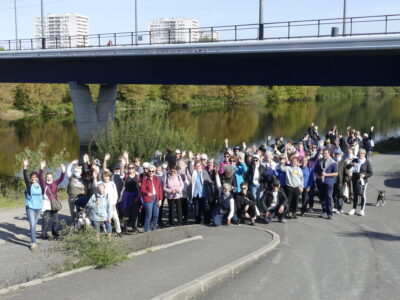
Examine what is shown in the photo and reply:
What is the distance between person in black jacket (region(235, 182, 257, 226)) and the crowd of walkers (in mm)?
23

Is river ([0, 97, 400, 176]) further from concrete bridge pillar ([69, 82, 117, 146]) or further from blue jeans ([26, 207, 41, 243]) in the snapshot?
blue jeans ([26, 207, 41, 243])

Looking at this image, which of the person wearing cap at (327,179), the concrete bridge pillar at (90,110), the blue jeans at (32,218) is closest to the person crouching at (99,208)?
the blue jeans at (32,218)

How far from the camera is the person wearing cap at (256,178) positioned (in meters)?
11.6

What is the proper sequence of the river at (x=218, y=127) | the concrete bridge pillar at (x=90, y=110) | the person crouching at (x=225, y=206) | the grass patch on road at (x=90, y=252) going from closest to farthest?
the grass patch on road at (x=90, y=252) → the person crouching at (x=225, y=206) → the concrete bridge pillar at (x=90, y=110) → the river at (x=218, y=127)

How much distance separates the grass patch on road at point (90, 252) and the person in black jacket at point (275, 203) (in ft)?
14.1

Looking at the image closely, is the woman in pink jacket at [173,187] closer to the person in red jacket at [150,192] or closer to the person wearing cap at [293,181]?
the person in red jacket at [150,192]

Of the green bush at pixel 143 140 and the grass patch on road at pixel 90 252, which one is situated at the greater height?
the green bush at pixel 143 140

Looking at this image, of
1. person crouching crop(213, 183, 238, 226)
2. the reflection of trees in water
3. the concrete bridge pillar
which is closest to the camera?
person crouching crop(213, 183, 238, 226)

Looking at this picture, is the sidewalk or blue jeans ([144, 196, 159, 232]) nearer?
the sidewalk

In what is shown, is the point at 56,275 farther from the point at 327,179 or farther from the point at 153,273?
the point at 327,179

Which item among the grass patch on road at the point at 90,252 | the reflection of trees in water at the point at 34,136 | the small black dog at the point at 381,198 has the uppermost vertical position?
the grass patch on road at the point at 90,252

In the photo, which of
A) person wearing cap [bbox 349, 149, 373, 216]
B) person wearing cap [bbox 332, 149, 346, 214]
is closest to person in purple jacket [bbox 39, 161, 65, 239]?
person wearing cap [bbox 332, 149, 346, 214]

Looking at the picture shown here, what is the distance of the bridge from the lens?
19688mm

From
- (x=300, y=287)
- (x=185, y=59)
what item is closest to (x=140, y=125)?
(x=185, y=59)
